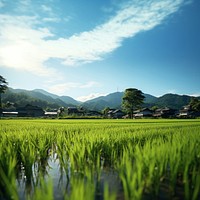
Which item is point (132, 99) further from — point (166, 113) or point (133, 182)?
point (133, 182)

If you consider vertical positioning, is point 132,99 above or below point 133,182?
above

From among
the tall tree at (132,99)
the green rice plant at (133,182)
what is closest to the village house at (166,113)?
the tall tree at (132,99)

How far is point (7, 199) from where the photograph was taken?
2.48 meters

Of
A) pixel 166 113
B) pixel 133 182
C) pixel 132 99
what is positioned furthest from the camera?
pixel 132 99

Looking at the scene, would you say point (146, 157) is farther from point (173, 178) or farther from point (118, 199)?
point (118, 199)

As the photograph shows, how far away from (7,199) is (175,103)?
7912 inches

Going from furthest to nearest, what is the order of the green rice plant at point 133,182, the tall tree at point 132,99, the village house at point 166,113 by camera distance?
the tall tree at point 132,99 → the village house at point 166,113 → the green rice plant at point 133,182

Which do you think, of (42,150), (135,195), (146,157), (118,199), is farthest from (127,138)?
(135,195)

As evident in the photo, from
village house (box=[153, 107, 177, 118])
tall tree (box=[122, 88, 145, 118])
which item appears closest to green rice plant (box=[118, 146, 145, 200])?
village house (box=[153, 107, 177, 118])

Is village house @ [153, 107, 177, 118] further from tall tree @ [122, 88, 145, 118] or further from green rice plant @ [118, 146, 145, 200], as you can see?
green rice plant @ [118, 146, 145, 200]

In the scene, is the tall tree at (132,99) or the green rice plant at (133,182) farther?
the tall tree at (132,99)

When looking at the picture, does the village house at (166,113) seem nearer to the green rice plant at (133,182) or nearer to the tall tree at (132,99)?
the tall tree at (132,99)

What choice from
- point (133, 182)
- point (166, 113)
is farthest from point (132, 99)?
point (133, 182)

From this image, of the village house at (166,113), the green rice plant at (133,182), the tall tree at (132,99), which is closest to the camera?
the green rice plant at (133,182)
